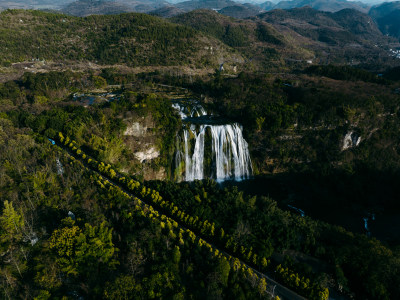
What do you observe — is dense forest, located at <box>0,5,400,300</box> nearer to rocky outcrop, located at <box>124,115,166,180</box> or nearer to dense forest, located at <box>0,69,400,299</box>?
dense forest, located at <box>0,69,400,299</box>

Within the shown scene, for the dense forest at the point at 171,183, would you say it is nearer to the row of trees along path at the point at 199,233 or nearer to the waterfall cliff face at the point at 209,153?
the row of trees along path at the point at 199,233

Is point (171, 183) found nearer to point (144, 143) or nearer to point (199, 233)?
point (199, 233)

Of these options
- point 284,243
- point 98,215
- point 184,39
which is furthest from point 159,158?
point 184,39

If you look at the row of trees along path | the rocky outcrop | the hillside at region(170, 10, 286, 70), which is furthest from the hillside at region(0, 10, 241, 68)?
the row of trees along path

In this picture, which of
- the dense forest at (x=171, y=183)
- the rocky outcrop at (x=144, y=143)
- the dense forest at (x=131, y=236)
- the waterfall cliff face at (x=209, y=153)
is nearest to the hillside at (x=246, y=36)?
the dense forest at (x=171, y=183)

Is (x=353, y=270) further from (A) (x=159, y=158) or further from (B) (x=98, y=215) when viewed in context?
(A) (x=159, y=158)
